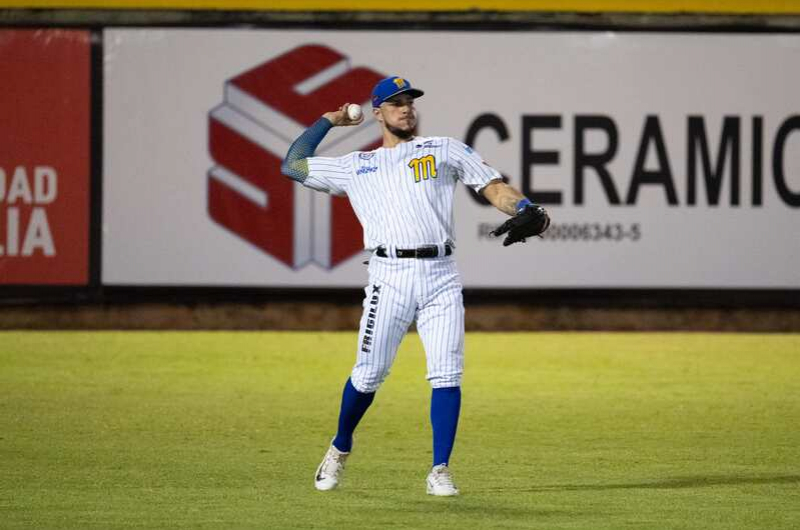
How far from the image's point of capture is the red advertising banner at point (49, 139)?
1658cm

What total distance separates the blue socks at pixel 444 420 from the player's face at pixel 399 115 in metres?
1.26

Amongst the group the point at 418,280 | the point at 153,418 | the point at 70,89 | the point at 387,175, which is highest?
the point at 70,89

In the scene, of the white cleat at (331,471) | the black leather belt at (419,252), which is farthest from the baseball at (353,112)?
the white cleat at (331,471)

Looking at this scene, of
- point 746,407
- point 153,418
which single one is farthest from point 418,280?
point 746,407

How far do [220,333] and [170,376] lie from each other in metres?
3.55

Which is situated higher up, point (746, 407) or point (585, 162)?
point (585, 162)

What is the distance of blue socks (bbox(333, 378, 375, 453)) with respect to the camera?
8.12m

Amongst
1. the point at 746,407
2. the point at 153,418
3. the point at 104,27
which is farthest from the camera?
the point at 104,27

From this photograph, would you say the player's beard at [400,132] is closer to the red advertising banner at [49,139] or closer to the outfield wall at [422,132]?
the outfield wall at [422,132]

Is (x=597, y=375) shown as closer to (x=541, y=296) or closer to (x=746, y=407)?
(x=746, y=407)

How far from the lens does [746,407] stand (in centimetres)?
1158

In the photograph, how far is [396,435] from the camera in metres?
10.1

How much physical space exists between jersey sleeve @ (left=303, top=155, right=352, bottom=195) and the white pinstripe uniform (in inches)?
6.8

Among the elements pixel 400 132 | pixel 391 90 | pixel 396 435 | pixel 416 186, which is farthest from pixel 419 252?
pixel 396 435
